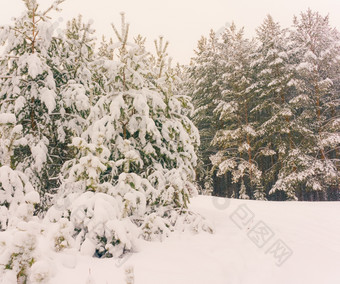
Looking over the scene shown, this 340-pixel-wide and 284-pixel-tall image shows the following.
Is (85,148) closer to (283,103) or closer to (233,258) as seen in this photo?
(233,258)

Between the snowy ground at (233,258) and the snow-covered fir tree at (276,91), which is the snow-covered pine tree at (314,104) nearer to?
the snow-covered fir tree at (276,91)

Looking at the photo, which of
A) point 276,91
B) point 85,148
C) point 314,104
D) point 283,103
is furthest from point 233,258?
point 314,104

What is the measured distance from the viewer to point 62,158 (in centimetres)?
677

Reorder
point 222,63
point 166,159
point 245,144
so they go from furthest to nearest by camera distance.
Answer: point 222,63 → point 245,144 → point 166,159

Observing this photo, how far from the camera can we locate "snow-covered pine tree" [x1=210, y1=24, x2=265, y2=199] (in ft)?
56.4

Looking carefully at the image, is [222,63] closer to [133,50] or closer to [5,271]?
[133,50]

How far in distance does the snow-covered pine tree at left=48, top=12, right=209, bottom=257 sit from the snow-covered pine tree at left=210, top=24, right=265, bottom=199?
36.5 ft

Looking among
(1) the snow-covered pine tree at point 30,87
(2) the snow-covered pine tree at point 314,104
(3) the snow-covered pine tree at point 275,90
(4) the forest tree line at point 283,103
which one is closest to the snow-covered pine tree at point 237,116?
(4) the forest tree line at point 283,103

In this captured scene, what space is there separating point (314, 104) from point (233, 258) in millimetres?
15495

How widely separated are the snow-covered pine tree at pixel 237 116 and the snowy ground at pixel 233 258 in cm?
1035

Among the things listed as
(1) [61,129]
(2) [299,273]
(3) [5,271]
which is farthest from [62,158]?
(2) [299,273]

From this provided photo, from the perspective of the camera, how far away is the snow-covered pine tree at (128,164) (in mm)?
4051

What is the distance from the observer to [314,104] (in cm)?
1684

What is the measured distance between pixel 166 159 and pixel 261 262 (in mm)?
2886
